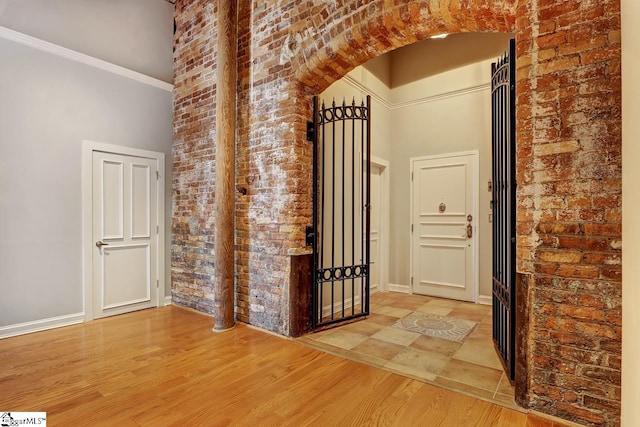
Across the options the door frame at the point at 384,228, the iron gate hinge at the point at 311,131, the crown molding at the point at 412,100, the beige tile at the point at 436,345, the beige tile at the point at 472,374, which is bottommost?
the beige tile at the point at 436,345

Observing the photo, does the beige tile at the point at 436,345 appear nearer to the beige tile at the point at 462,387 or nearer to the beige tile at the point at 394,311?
the beige tile at the point at 462,387

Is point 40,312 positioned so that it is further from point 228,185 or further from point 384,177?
point 384,177

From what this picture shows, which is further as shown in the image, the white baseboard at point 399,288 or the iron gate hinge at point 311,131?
the white baseboard at point 399,288

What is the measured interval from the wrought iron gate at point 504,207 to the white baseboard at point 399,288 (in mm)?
2058

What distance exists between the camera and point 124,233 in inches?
154

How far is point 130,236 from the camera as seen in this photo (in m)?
3.97

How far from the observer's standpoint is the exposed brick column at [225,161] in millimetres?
3326

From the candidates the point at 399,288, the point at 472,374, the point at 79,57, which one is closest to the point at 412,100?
the point at 399,288

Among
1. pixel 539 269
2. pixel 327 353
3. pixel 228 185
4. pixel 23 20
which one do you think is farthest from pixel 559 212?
pixel 23 20

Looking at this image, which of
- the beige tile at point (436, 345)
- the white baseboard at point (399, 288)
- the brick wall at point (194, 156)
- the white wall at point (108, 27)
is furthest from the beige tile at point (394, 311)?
the white wall at point (108, 27)

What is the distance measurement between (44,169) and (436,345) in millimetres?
4269

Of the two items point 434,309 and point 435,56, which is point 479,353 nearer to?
point 434,309

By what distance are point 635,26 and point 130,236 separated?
15.1ft

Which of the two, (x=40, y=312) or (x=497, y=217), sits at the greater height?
(x=497, y=217)
